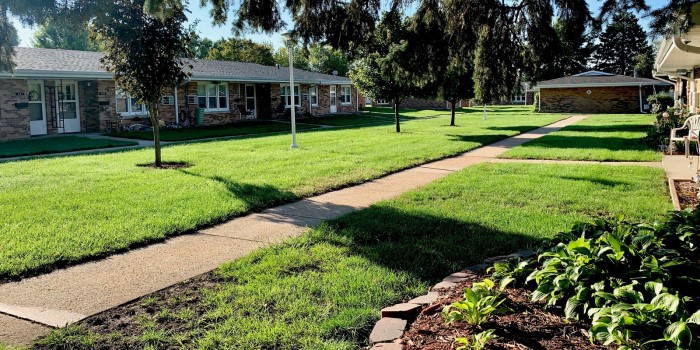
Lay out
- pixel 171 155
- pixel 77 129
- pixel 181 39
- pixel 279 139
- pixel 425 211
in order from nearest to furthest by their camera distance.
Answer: pixel 425 211
pixel 181 39
pixel 171 155
pixel 279 139
pixel 77 129

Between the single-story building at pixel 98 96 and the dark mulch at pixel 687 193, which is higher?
the single-story building at pixel 98 96

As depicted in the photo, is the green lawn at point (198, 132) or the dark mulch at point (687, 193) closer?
the dark mulch at point (687, 193)

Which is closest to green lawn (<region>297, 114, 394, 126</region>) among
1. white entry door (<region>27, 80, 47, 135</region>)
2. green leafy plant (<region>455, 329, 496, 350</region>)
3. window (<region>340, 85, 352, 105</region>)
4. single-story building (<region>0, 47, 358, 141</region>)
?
single-story building (<region>0, 47, 358, 141</region>)

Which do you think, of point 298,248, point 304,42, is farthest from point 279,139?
point 298,248

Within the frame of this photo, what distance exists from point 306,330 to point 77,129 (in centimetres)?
Answer: 2097

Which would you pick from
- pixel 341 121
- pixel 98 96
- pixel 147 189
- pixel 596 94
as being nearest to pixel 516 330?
pixel 147 189

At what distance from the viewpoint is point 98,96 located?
70.3 feet

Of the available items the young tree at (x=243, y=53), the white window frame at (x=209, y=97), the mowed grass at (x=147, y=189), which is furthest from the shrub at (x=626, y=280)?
the young tree at (x=243, y=53)

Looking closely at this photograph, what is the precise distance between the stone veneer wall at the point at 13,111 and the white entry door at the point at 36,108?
0.70m

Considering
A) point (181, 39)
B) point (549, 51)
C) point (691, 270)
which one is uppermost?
point (181, 39)

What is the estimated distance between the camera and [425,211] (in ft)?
22.7

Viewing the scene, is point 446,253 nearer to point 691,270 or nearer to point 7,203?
point 691,270

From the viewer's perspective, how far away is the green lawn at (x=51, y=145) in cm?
1489

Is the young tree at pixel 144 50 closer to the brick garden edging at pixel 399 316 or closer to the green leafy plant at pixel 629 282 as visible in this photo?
the brick garden edging at pixel 399 316
